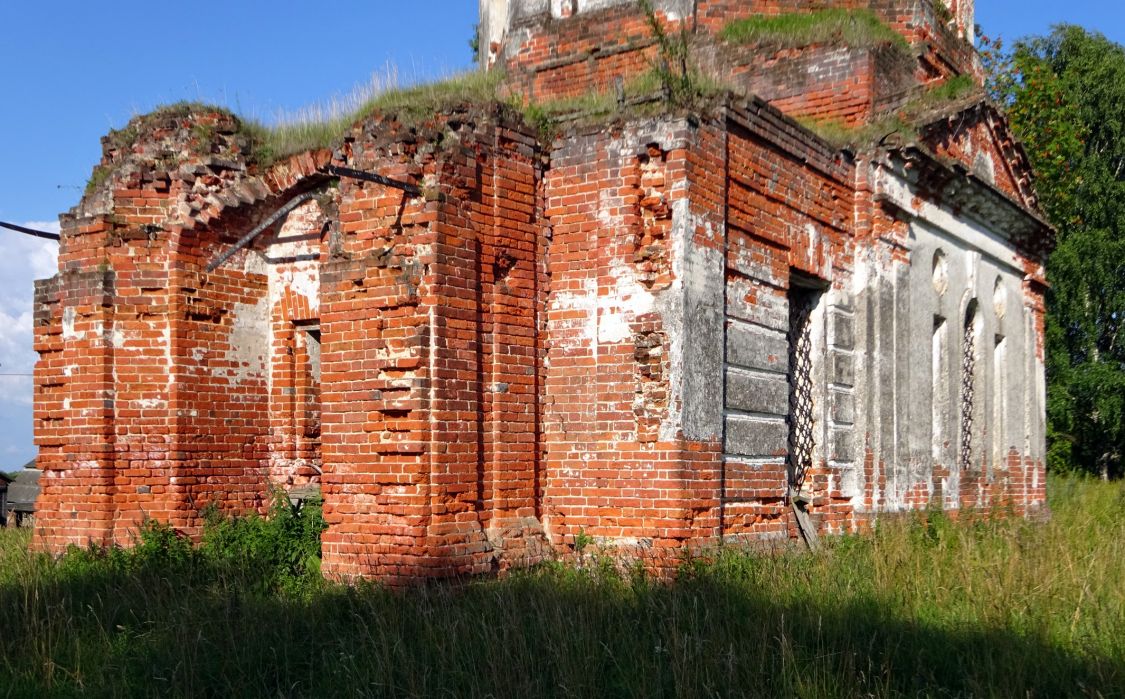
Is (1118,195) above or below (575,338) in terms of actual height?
above

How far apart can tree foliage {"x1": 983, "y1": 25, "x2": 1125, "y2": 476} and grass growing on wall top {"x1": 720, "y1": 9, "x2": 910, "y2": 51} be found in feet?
36.5

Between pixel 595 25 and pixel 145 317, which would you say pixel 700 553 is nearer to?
pixel 145 317

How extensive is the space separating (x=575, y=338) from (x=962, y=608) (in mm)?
3271

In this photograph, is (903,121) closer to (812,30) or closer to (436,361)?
A: (812,30)

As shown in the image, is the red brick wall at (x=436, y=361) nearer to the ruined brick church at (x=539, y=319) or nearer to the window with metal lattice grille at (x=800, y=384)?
the ruined brick church at (x=539, y=319)

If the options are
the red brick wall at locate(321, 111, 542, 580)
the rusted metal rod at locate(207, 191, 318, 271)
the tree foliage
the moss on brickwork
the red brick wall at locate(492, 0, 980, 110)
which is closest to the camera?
the red brick wall at locate(321, 111, 542, 580)

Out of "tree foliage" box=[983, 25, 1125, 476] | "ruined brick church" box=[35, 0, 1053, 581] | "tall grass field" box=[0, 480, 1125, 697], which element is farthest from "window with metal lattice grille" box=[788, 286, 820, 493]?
"tree foliage" box=[983, 25, 1125, 476]

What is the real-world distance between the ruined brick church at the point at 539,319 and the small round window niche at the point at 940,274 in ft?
0.09

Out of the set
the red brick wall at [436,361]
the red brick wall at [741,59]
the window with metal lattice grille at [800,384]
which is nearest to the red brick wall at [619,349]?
the red brick wall at [436,361]

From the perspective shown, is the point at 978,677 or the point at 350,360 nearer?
the point at 978,677

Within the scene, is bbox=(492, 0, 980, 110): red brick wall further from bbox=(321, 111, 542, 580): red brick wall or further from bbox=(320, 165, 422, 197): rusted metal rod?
bbox=(320, 165, 422, 197): rusted metal rod

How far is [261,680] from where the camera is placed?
608 cm

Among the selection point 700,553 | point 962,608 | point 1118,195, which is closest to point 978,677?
point 962,608

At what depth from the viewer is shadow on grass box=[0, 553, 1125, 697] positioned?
5477 millimetres
